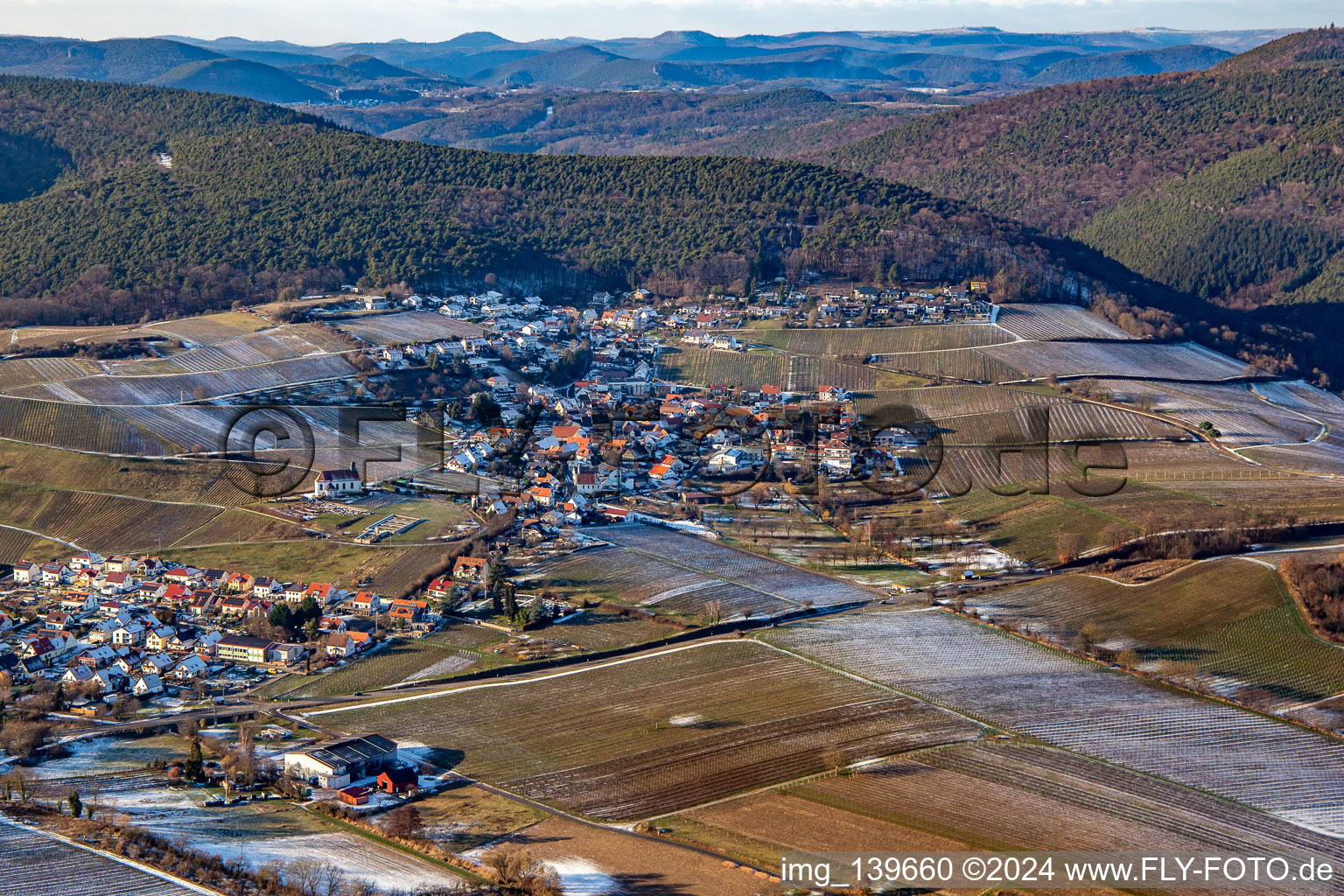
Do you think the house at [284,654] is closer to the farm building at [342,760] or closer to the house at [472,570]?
the house at [472,570]

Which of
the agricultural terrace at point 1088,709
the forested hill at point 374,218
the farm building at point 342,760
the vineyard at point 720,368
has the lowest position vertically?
the farm building at point 342,760

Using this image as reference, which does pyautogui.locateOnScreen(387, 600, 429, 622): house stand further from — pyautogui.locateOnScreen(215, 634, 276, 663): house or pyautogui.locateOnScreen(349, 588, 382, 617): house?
pyautogui.locateOnScreen(215, 634, 276, 663): house

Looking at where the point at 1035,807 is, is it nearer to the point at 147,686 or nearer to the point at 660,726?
the point at 660,726

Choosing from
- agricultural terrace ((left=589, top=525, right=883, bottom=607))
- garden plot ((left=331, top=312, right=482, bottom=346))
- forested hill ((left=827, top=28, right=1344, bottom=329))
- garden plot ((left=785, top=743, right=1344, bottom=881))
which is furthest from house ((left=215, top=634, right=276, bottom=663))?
forested hill ((left=827, top=28, right=1344, bottom=329))

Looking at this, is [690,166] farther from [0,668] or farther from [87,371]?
[0,668]


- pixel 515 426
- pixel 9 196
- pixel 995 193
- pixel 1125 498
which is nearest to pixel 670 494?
pixel 515 426

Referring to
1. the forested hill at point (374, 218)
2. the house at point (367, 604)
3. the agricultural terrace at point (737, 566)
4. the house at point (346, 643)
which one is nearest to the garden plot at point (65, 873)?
the house at point (346, 643)
